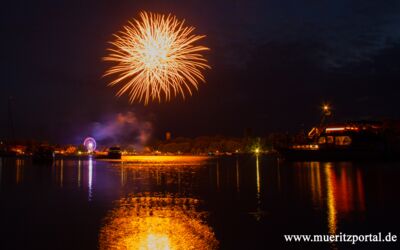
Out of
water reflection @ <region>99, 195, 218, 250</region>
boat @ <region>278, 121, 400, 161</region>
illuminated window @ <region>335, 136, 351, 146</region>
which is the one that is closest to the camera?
water reflection @ <region>99, 195, 218, 250</region>

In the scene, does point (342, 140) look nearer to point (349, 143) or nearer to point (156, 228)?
point (349, 143)

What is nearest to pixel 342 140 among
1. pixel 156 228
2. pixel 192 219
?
pixel 192 219

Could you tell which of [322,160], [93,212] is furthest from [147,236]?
[322,160]

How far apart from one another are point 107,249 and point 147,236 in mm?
1703

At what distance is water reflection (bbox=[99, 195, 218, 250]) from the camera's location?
10947 mm

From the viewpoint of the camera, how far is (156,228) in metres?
13.1

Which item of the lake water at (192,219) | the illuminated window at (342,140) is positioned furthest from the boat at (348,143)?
the lake water at (192,219)

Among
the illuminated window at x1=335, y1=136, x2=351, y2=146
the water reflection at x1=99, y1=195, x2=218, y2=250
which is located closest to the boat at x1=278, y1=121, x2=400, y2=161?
the illuminated window at x1=335, y1=136, x2=351, y2=146

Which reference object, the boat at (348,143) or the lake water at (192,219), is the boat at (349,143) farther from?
→ the lake water at (192,219)

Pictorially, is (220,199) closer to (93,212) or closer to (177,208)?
(177,208)

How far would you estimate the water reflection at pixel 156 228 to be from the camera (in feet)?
35.9

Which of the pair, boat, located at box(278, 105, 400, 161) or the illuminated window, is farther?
the illuminated window

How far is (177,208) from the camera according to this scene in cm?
1778

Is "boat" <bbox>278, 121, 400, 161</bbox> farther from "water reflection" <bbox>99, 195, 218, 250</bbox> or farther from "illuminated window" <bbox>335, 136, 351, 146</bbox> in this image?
"water reflection" <bbox>99, 195, 218, 250</bbox>
